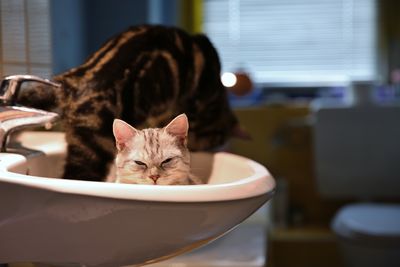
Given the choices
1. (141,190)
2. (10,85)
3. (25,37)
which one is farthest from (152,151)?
(25,37)

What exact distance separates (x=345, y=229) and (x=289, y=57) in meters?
1.02

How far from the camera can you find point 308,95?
8.76 ft

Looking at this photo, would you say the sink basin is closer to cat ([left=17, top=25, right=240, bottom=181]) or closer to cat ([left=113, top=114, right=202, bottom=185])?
cat ([left=113, top=114, right=202, bottom=185])

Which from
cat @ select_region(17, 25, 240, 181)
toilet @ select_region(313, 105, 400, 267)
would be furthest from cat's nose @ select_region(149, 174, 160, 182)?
toilet @ select_region(313, 105, 400, 267)

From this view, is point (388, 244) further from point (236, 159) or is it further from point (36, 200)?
point (36, 200)

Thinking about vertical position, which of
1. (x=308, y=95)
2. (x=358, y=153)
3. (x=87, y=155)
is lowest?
(x=358, y=153)

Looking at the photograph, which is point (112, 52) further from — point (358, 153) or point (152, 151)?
point (358, 153)

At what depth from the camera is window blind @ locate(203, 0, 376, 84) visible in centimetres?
258

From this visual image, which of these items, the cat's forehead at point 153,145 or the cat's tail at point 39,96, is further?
the cat's tail at point 39,96

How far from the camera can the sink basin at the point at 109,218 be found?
1.71 ft

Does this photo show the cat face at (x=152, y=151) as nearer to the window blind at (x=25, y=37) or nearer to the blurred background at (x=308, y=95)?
the window blind at (x=25, y=37)

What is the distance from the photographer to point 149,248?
1.93 ft

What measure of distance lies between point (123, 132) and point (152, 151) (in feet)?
0.14

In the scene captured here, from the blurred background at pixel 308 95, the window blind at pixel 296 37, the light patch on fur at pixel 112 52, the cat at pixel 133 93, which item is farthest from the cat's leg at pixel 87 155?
the window blind at pixel 296 37
